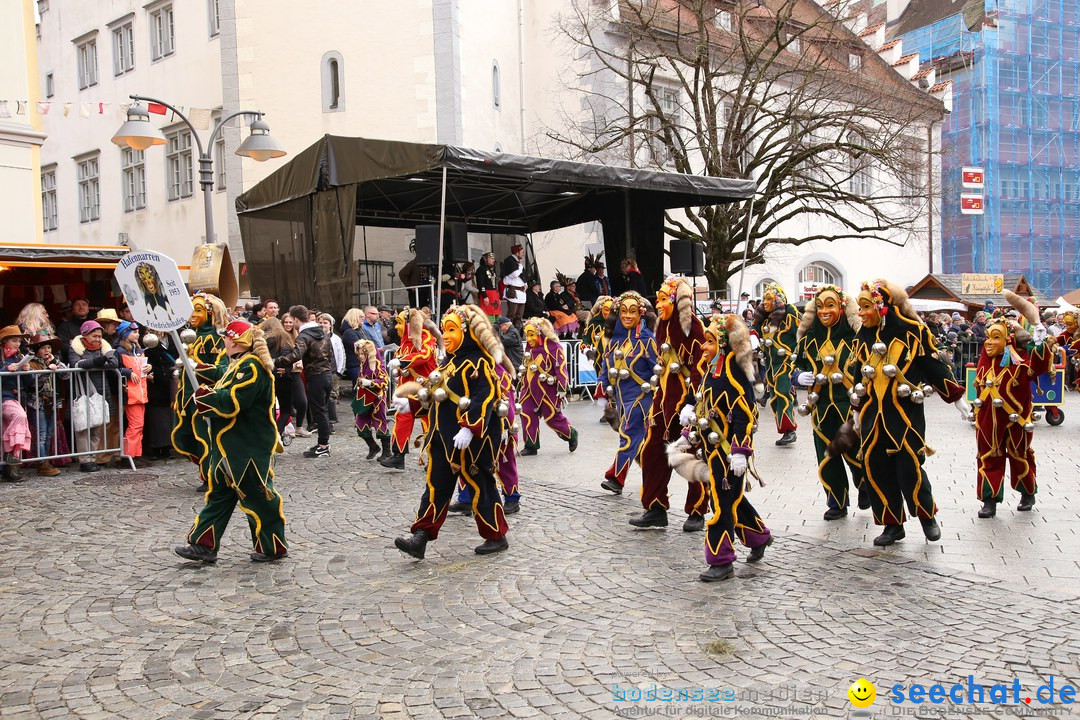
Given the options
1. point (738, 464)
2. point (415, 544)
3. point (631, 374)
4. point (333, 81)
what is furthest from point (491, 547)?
point (333, 81)

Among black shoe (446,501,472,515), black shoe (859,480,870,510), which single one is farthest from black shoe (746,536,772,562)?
black shoe (446,501,472,515)

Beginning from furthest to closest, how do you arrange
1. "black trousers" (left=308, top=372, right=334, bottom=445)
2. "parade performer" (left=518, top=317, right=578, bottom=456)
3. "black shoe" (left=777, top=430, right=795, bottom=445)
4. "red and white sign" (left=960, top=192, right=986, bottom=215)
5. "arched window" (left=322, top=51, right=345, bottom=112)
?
"red and white sign" (left=960, top=192, right=986, bottom=215)
"arched window" (left=322, top=51, right=345, bottom=112)
"black shoe" (left=777, top=430, right=795, bottom=445)
"black trousers" (left=308, top=372, right=334, bottom=445)
"parade performer" (left=518, top=317, right=578, bottom=456)

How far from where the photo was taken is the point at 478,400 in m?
6.86

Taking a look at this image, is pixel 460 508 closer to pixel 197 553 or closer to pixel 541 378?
pixel 197 553

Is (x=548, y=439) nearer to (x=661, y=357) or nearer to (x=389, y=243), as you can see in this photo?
(x=661, y=357)

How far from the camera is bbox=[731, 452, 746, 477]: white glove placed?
6.12 meters

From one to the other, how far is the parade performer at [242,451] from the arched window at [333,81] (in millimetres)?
19413

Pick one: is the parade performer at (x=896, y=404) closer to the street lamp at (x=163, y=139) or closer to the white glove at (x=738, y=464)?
the white glove at (x=738, y=464)

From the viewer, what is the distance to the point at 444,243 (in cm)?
1641

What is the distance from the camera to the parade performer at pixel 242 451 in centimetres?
663

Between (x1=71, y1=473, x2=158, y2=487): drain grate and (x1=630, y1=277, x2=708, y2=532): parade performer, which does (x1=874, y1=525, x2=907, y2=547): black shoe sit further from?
(x1=71, y1=473, x2=158, y2=487): drain grate

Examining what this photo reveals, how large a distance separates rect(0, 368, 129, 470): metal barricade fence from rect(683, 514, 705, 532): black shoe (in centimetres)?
649

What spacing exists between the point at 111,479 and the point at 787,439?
7451 mm

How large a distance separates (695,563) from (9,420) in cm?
732
